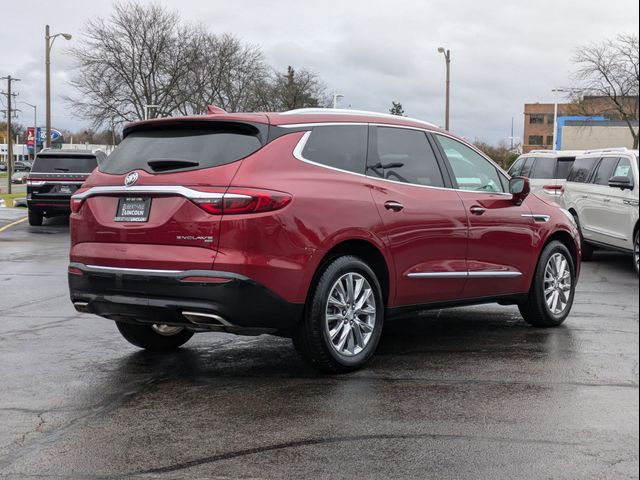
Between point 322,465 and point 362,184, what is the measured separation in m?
2.41

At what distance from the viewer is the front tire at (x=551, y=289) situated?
720 centimetres

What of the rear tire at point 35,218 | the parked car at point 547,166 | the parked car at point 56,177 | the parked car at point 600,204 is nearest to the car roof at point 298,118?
the parked car at point 600,204

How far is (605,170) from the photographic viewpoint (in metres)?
12.1

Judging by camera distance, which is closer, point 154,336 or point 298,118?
point 298,118

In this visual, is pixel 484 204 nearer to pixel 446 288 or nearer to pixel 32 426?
pixel 446 288

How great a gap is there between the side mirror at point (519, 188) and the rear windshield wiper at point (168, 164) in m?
3.03

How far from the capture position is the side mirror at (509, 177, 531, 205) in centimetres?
692

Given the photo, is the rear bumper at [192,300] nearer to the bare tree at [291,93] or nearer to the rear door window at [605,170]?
the rear door window at [605,170]

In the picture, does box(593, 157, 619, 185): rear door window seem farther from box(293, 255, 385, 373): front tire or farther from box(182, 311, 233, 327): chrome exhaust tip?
box(182, 311, 233, 327): chrome exhaust tip

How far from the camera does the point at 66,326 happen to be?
752 cm

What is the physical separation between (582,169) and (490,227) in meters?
7.43

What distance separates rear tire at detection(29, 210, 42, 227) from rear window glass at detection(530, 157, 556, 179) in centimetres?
1233

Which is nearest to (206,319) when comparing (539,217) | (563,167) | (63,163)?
(539,217)

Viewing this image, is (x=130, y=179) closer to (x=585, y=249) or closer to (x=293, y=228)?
(x=293, y=228)
